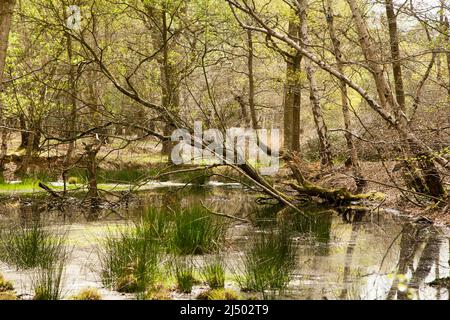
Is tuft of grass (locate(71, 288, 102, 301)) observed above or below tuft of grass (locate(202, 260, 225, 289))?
below

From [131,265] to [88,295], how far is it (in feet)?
2.10

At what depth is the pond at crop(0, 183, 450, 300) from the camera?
4.79 meters

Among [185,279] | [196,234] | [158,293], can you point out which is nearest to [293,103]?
[196,234]

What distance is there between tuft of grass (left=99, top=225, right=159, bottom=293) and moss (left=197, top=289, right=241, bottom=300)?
1.62 ft

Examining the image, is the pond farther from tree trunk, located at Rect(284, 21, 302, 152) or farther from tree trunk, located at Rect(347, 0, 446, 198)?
tree trunk, located at Rect(284, 21, 302, 152)

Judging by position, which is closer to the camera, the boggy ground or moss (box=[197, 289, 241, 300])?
moss (box=[197, 289, 241, 300])

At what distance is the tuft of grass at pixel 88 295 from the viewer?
4562 mm

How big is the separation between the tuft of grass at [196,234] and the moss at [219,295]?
4.70ft

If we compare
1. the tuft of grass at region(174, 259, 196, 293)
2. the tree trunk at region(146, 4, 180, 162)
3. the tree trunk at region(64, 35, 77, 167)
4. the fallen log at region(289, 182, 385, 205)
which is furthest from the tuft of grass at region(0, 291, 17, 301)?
the fallen log at region(289, 182, 385, 205)

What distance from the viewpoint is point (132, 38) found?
19219 millimetres

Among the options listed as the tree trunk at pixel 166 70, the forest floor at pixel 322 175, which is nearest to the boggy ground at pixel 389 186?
the forest floor at pixel 322 175

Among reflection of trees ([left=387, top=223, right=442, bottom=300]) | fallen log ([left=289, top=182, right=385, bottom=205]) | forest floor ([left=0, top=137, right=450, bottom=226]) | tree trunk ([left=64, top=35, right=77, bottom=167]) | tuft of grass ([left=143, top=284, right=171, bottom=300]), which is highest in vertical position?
tree trunk ([left=64, top=35, right=77, bottom=167])
